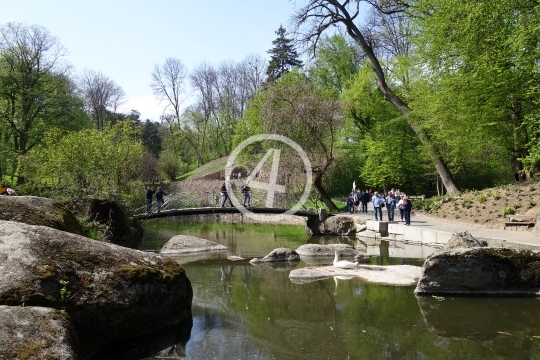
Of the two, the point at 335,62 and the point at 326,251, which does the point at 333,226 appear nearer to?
the point at 326,251

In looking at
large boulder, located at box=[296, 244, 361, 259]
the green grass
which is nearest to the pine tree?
the green grass

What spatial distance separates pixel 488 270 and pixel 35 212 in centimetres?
919

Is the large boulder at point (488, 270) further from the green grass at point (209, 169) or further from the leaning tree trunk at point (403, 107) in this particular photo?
the green grass at point (209, 169)

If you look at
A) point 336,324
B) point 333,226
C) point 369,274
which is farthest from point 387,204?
point 336,324

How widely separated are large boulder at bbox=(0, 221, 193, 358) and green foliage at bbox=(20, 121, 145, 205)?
12148 millimetres

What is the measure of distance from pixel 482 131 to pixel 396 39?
18161mm

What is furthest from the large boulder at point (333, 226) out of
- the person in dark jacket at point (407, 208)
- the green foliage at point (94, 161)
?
the green foliage at point (94, 161)

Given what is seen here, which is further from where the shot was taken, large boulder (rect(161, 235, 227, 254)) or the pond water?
large boulder (rect(161, 235, 227, 254))

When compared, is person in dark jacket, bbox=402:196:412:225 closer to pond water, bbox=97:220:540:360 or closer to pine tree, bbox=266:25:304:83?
pond water, bbox=97:220:540:360

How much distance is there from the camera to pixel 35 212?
855 centimetres

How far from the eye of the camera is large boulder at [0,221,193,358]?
5.95 meters

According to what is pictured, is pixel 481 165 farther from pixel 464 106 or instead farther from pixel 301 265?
pixel 301 265

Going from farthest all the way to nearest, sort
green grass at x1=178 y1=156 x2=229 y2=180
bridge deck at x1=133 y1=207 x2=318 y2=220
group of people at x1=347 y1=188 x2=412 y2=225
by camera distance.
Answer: green grass at x1=178 y1=156 x2=229 y2=180, bridge deck at x1=133 y1=207 x2=318 y2=220, group of people at x1=347 y1=188 x2=412 y2=225

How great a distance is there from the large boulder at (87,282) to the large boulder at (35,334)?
2.10ft
